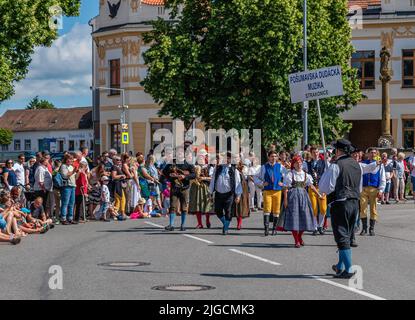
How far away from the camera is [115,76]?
5612 cm

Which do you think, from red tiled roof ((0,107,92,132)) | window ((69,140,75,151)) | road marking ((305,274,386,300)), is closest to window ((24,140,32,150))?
red tiled roof ((0,107,92,132))

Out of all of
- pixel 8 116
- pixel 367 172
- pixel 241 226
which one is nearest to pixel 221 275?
pixel 367 172

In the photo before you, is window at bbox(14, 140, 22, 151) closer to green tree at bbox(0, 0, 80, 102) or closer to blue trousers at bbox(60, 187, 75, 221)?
green tree at bbox(0, 0, 80, 102)

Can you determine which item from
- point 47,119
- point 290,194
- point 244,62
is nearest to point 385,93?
point 244,62

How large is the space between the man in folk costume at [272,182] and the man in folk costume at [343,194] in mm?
5913

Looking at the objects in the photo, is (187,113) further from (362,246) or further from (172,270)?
(172,270)

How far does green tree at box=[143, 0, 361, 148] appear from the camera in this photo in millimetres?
38438

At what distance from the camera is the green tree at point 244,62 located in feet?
126

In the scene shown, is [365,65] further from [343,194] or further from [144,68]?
[343,194]

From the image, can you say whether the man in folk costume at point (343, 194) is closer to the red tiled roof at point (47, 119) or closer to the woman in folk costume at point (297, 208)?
the woman in folk costume at point (297, 208)

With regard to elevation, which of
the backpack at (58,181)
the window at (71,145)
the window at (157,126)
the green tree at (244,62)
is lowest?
the backpack at (58,181)

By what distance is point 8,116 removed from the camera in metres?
122

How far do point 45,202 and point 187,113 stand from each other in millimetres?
17161

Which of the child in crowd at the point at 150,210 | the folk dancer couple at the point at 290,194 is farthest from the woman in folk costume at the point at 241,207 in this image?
the child in crowd at the point at 150,210
